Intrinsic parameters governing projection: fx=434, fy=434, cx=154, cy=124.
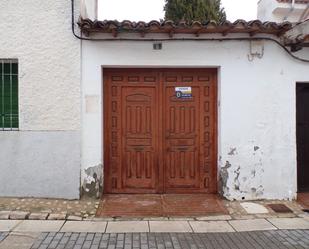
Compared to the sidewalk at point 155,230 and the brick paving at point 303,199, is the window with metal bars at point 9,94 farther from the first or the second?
the brick paving at point 303,199

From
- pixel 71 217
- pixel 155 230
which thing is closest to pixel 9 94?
pixel 71 217

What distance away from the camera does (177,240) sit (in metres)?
6.02

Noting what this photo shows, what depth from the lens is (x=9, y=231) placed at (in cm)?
627

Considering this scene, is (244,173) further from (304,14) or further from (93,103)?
(304,14)

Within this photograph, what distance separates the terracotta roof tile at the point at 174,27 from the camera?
24.5 feet

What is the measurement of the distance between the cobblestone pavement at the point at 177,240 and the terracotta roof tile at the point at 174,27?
351 cm

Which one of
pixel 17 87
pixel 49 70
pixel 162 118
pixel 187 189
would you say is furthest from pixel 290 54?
pixel 17 87

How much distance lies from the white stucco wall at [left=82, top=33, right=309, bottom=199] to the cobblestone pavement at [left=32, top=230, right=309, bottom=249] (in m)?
1.89

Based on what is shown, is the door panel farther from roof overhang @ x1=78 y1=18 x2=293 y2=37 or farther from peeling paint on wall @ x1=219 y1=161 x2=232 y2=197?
roof overhang @ x1=78 y1=18 x2=293 y2=37

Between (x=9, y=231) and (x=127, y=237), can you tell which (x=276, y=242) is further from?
(x=9, y=231)

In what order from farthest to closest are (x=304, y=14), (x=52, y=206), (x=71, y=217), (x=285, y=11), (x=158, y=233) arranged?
1. (x=285, y=11)
2. (x=304, y=14)
3. (x=52, y=206)
4. (x=71, y=217)
5. (x=158, y=233)

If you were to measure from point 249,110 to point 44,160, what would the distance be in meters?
3.92

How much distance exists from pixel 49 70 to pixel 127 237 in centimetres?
349

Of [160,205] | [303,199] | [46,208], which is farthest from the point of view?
Result: [303,199]
